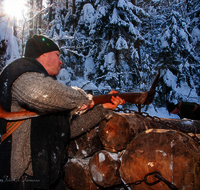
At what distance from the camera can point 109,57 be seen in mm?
8305

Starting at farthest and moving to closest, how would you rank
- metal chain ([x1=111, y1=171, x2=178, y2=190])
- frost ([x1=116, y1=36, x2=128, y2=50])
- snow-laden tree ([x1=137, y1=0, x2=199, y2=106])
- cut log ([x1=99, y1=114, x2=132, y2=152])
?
snow-laden tree ([x1=137, y1=0, x2=199, y2=106]) < frost ([x1=116, y1=36, x2=128, y2=50]) < cut log ([x1=99, y1=114, x2=132, y2=152]) < metal chain ([x1=111, y1=171, x2=178, y2=190])

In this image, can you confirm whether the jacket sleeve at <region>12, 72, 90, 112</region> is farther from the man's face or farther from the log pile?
the log pile

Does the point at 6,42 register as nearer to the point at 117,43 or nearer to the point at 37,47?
the point at 37,47

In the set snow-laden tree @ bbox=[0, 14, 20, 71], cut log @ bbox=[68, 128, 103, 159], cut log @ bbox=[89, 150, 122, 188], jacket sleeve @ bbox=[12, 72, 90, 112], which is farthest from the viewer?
snow-laden tree @ bbox=[0, 14, 20, 71]

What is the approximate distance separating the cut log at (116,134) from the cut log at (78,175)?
43 centimetres

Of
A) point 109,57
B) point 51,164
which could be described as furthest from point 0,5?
point 51,164

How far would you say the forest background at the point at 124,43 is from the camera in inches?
317

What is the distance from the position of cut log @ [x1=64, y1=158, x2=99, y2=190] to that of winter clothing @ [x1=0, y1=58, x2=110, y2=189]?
767 millimetres

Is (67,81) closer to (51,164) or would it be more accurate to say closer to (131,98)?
(131,98)

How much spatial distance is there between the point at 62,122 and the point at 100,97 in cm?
52

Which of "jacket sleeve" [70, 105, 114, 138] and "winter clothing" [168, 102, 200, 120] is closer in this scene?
"jacket sleeve" [70, 105, 114, 138]

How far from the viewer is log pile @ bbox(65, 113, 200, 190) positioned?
1.06 metres

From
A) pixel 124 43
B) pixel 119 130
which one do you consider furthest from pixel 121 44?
pixel 119 130

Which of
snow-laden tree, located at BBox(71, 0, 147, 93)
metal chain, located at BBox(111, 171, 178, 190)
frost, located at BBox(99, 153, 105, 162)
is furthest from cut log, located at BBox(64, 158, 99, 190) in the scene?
snow-laden tree, located at BBox(71, 0, 147, 93)
